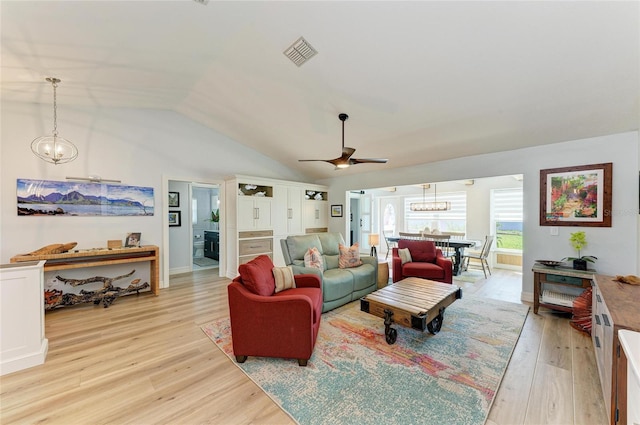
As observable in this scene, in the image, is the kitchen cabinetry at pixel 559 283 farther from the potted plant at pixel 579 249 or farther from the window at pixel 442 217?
the window at pixel 442 217

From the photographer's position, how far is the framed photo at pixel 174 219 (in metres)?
5.82

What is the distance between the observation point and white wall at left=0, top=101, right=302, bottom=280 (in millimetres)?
3596

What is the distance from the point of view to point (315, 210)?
22.7 ft

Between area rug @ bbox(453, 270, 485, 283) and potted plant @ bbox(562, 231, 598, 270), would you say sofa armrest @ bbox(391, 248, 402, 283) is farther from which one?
potted plant @ bbox(562, 231, 598, 270)

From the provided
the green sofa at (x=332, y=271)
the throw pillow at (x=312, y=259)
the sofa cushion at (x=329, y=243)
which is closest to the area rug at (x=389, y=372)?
the green sofa at (x=332, y=271)

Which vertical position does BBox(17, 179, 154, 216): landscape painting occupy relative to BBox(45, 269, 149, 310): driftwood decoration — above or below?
above

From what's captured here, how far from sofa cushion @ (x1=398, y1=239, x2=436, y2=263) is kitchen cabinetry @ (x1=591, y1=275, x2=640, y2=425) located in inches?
97.7

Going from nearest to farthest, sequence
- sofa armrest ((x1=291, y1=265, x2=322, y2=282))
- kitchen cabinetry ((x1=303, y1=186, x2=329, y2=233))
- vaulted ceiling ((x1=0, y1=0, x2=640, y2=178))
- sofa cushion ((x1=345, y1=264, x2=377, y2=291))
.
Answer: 1. vaulted ceiling ((x1=0, y1=0, x2=640, y2=178))
2. sofa armrest ((x1=291, y1=265, x2=322, y2=282))
3. sofa cushion ((x1=345, y1=264, x2=377, y2=291))
4. kitchen cabinetry ((x1=303, y1=186, x2=329, y2=233))

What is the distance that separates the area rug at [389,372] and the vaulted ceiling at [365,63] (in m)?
2.78

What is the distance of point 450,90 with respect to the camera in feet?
9.81

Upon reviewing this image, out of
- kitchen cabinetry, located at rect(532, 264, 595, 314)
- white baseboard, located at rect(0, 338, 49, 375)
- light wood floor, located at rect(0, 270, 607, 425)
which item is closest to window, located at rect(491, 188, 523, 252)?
kitchen cabinetry, located at rect(532, 264, 595, 314)

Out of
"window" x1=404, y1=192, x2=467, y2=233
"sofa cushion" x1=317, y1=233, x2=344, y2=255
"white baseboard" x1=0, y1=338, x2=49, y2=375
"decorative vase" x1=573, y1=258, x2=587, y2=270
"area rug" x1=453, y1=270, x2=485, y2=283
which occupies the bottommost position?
"area rug" x1=453, y1=270, x2=485, y2=283

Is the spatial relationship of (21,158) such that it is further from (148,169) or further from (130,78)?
(130,78)

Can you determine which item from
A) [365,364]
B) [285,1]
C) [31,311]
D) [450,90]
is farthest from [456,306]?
[31,311]
